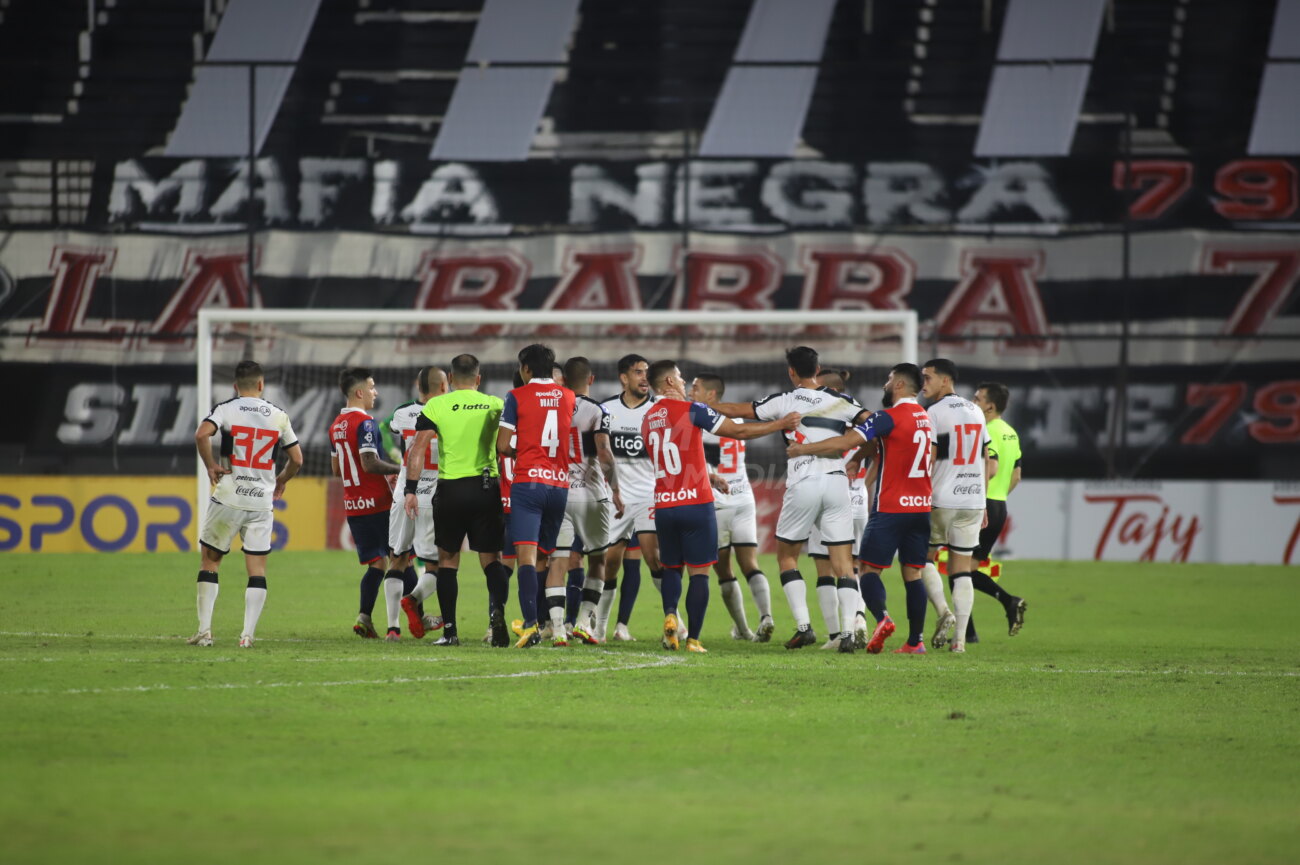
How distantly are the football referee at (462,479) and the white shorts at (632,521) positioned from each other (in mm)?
981

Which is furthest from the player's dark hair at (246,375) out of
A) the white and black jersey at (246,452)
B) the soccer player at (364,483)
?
the soccer player at (364,483)

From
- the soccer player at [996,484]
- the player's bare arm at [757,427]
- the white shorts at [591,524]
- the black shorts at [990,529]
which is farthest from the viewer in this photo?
the black shorts at [990,529]

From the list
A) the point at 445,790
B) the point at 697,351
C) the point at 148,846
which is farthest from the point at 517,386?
the point at 697,351

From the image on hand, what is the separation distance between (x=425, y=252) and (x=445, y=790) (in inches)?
854

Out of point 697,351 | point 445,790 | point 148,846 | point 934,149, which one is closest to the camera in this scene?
point 148,846

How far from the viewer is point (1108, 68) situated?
27734 millimetres

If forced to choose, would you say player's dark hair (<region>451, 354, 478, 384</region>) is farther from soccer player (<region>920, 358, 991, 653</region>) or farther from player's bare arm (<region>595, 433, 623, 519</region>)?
soccer player (<region>920, 358, 991, 653</region>)

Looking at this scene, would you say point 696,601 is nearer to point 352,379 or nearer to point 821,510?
point 821,510

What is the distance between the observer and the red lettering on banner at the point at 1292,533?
74.4 ft

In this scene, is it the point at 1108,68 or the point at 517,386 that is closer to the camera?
the point at 517,386

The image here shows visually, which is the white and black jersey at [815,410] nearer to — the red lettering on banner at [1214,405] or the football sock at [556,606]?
the football sock at [556,606]

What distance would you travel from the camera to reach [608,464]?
11.4 metres

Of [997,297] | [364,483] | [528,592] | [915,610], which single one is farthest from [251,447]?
[997,297]

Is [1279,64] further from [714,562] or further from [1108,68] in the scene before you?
[714,562]
